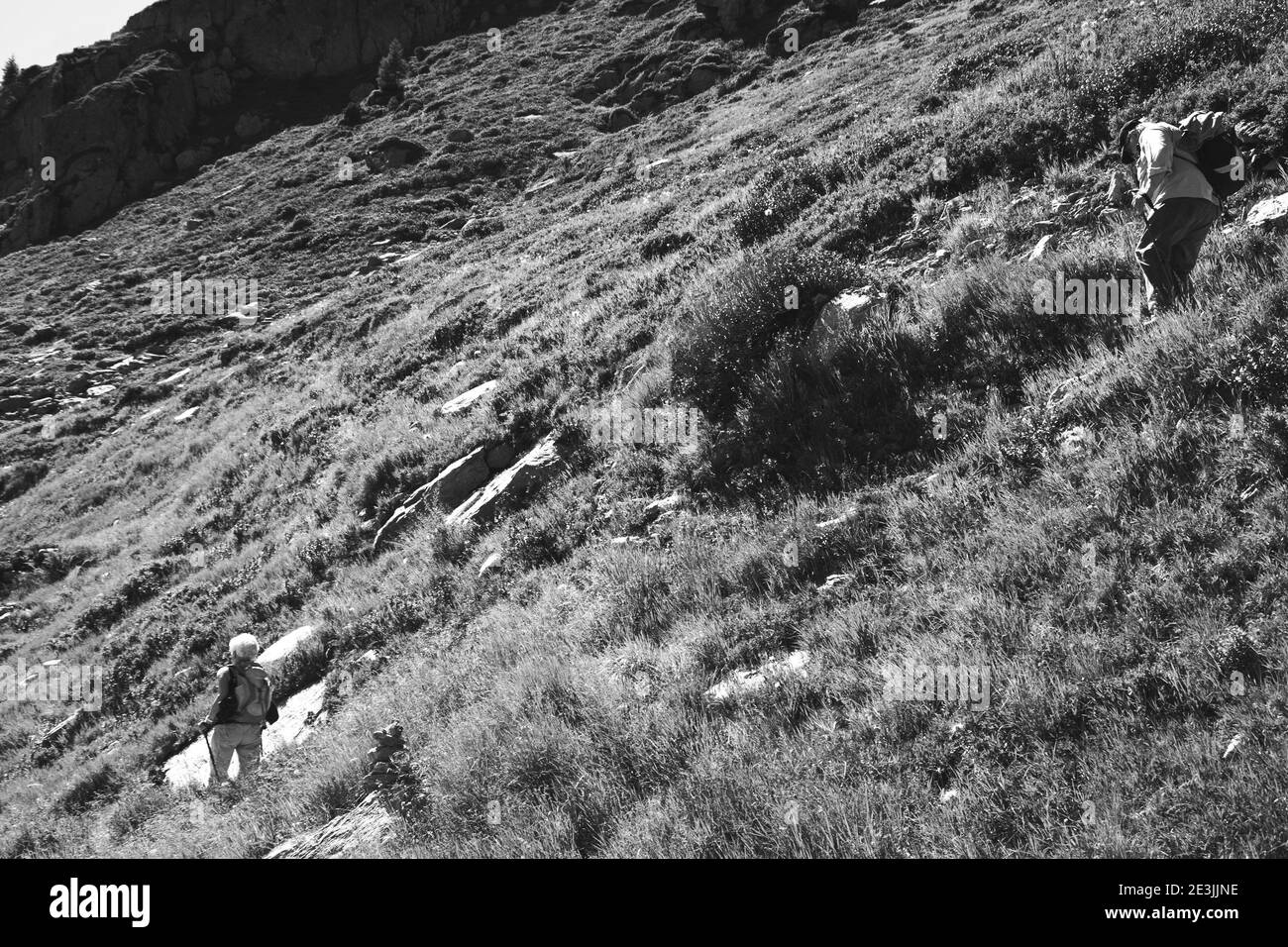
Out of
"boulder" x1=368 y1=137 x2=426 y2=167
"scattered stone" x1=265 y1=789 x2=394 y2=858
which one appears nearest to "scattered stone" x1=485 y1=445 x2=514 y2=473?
"scattered stone" x1=265 y1=789 x2=394 y2=858

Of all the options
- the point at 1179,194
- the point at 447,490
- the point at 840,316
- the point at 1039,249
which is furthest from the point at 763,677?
the point at 447,490

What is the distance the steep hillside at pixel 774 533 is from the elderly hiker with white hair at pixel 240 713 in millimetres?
555

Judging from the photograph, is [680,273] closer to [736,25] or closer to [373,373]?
[373,373]

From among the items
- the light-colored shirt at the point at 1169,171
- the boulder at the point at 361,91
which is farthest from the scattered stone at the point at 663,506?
the boulder at the point at 361,91

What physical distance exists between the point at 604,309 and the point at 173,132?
177 ft

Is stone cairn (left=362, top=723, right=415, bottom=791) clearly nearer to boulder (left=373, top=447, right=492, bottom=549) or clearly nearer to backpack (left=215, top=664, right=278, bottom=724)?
backpack (left=215, top=664, right=278, bottom=724)

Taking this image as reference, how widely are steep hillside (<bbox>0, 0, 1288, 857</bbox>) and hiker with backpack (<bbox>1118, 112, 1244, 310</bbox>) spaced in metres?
0.33

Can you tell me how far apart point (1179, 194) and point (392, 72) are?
57.5m

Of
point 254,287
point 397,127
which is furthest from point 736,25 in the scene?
point 254,287

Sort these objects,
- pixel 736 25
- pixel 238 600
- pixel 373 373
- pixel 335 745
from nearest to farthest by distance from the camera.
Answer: pixel 335 745, pixel 238 600, pixel 373 373, pixel 736 25

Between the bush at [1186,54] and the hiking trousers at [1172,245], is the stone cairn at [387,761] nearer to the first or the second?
the hiking trousers at [1172,245]

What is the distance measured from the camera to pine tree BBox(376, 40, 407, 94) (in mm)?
53656

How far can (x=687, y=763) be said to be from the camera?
433 centimetres

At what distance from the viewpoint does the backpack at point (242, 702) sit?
793 centimetres
